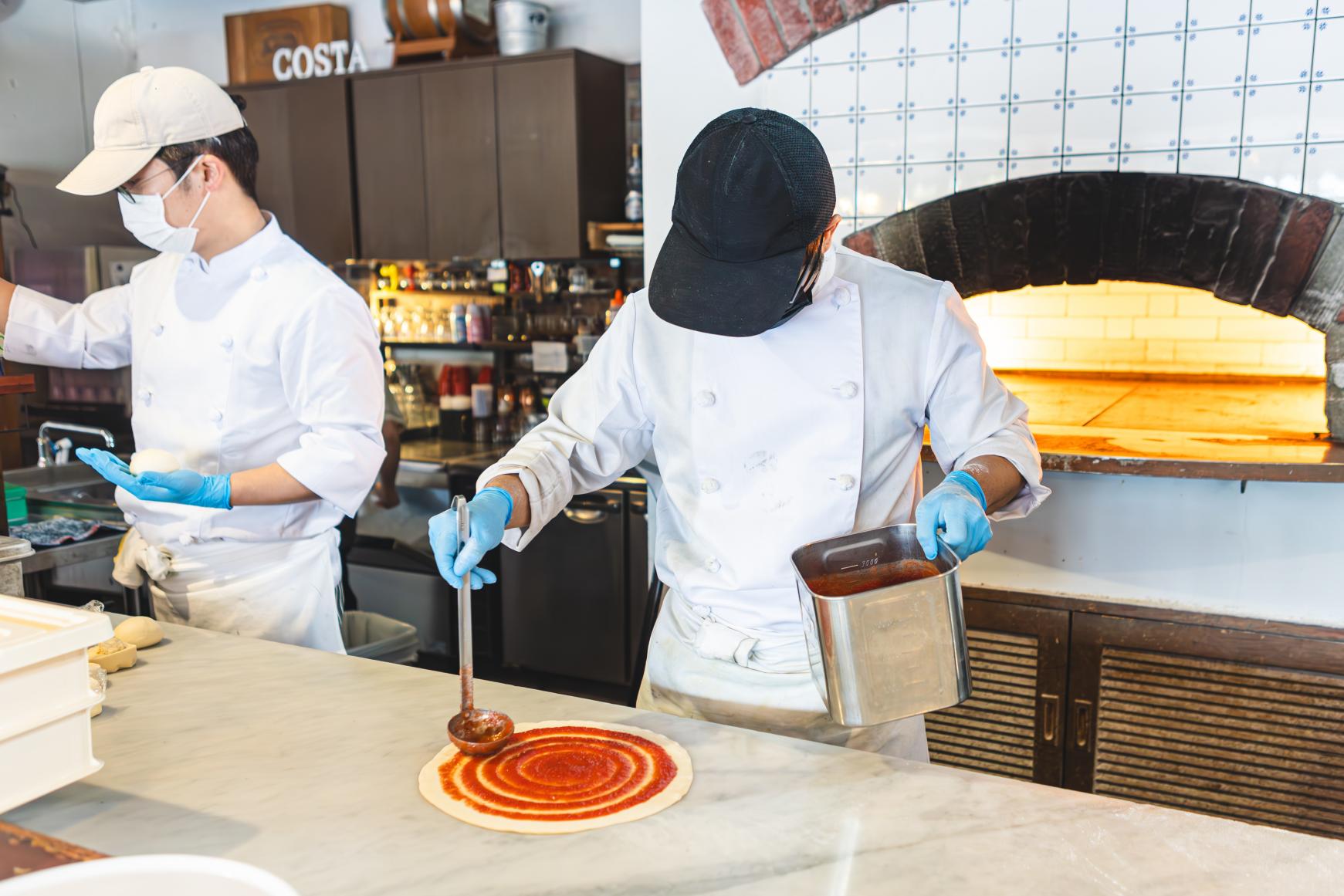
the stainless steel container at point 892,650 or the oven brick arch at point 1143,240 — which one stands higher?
the oven brick arch at point 1143,240

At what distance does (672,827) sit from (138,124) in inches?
69.9

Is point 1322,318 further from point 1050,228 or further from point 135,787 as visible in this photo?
point 135,787

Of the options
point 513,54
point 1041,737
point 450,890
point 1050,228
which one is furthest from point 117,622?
point 513,54

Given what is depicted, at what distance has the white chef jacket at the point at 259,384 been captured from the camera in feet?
7.12

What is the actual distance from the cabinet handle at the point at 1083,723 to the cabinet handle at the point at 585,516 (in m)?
2.05

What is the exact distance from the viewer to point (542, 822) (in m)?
1.26

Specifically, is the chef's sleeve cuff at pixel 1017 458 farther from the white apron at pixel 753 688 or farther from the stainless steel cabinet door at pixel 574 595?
the stainless steel cabinet door at pixel 574 595

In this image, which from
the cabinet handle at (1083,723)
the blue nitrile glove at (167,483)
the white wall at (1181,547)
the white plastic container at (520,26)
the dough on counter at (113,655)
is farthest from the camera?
the white plastic container at (520,26)

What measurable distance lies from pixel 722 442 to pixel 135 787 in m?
1.00

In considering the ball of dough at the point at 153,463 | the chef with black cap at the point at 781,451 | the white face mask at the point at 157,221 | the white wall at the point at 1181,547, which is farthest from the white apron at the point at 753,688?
the white face mask at the point at 157,221

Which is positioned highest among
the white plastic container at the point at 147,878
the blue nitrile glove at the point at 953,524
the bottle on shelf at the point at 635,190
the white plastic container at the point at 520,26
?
the white plastic container at the point at 520,26

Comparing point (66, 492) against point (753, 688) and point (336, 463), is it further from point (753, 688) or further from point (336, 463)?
point (753, 688)

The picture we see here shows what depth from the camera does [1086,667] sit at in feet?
8.93

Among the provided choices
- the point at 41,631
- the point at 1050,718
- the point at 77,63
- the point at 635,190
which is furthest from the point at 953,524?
the point at 77,63
